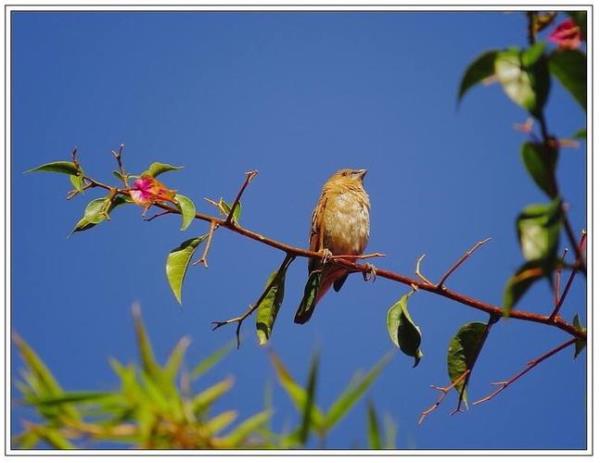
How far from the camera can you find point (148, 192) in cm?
324

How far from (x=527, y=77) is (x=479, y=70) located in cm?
12

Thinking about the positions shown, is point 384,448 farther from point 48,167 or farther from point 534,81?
point 48,167

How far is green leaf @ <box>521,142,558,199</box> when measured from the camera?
1.79 m

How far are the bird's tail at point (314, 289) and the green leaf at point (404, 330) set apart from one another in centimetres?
167

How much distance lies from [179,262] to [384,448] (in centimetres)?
141

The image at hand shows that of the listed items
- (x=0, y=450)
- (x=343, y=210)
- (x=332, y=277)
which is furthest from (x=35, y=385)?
(x=343, y=210)

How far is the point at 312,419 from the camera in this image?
93.2 inches

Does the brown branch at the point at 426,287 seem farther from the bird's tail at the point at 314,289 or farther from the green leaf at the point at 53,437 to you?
the bird's tail at the point at 314,289

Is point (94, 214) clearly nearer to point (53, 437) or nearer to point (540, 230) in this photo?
point (53, 437)

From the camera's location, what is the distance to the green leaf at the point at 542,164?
179cm

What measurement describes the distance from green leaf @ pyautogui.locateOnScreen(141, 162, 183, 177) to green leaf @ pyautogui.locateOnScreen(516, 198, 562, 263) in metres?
1.88

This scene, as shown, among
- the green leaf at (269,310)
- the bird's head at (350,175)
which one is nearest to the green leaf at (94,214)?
the green leaf at (269,310)

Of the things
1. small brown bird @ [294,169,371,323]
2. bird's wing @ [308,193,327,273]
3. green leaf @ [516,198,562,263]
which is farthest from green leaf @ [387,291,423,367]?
bird's wing @ [308,193,327,273]

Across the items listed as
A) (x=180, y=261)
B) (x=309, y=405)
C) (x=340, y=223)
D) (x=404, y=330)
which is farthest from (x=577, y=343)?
(x=340, y=223)
